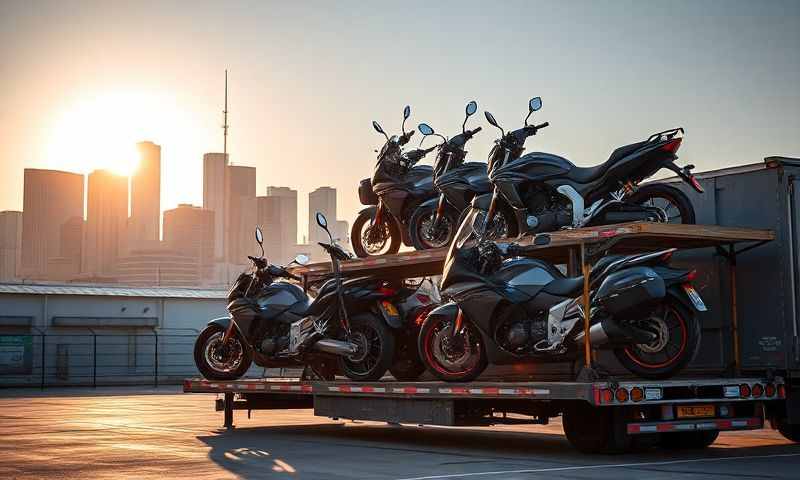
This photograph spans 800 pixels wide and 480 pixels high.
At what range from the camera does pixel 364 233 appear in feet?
52.1

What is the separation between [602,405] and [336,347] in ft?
14.2

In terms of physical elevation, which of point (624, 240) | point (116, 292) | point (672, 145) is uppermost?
point (672, 145)

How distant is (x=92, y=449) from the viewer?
39.9ft

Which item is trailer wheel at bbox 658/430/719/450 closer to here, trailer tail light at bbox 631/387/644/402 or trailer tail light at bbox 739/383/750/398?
trailer tail light at bbox 739/383/750/398

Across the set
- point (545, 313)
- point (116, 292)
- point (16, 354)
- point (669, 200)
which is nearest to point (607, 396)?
point (545, 313)

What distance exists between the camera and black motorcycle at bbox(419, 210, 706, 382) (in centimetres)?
1041

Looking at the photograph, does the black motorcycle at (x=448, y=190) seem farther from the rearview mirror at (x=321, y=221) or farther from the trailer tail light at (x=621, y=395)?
the trailer tail light at (x=621, y=395)

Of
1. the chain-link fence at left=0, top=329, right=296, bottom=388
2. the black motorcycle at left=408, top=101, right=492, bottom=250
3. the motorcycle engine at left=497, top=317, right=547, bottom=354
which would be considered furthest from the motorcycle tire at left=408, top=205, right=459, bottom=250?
the chain-link fence at left=0, top=329, right=296, bottom=388

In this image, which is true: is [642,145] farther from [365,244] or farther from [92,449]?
[92,449]

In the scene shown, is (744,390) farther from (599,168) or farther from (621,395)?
(599,168)

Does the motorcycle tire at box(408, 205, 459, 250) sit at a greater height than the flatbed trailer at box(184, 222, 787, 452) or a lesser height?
greater

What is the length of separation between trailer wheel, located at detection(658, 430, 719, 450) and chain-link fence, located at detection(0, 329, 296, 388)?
23994mm

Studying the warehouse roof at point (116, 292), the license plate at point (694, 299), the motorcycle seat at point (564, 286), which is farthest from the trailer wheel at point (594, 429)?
the warehouse roof at point (116, 292)

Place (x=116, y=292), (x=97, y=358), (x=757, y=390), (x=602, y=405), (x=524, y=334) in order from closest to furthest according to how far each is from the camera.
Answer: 1. (x=602, y=405)
2. (x=757, y=390)
3. (x=524, y=334)
4. (x=97, y=358)
5. (x=116, y=292)
